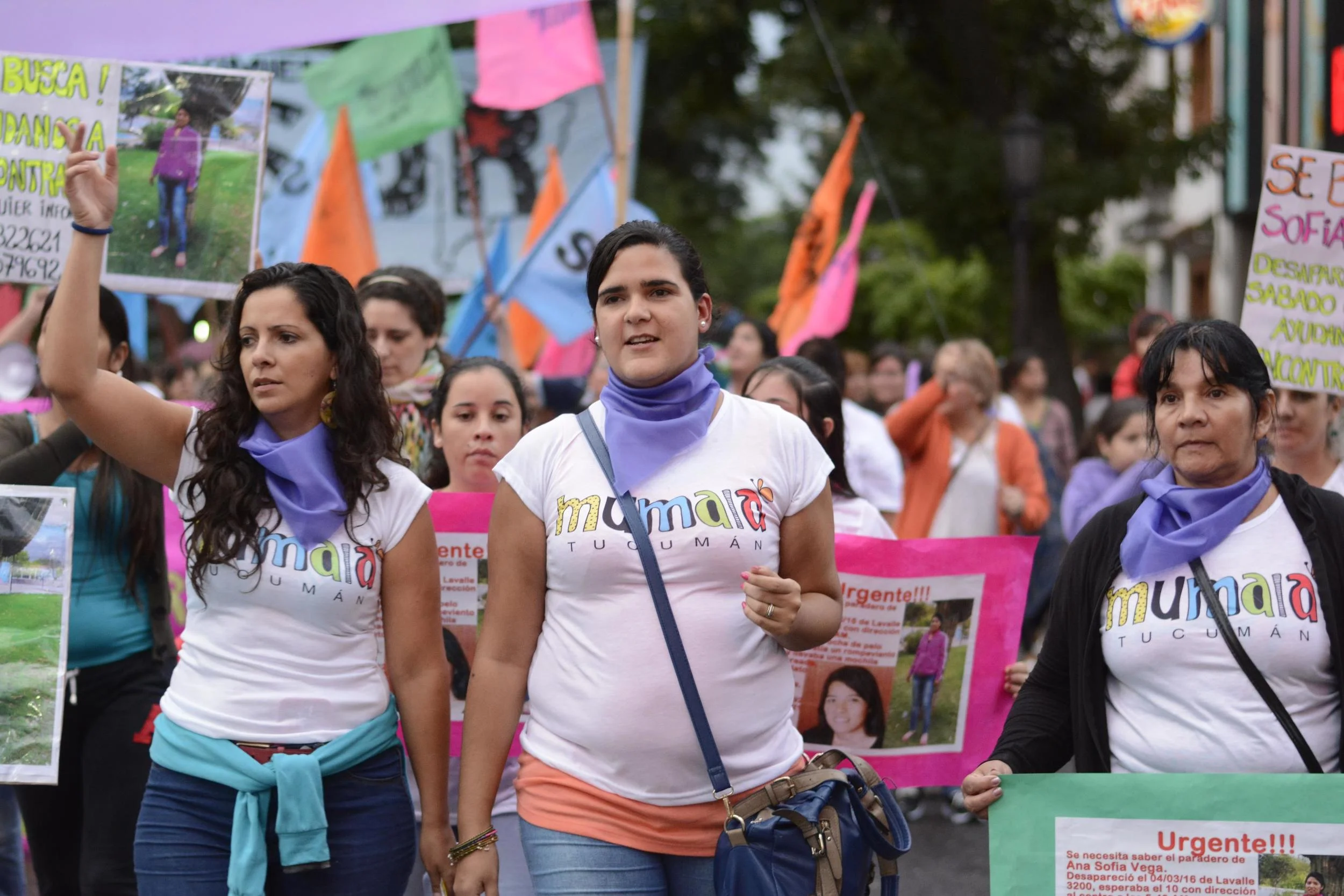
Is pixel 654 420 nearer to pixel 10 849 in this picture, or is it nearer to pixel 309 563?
pixel 309 563

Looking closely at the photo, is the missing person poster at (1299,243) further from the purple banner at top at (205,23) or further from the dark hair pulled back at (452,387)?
the purple banner at top at (205,23)

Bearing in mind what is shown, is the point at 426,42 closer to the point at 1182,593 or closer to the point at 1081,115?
the point at 1182,593

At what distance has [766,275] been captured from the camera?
42.3 metres

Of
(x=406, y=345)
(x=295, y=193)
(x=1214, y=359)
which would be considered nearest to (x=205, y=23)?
(x=406, y=345)

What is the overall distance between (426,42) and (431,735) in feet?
20.6

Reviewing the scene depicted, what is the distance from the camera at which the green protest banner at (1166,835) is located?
2.95 metres

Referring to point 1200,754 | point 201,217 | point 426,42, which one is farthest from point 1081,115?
point 1200,754

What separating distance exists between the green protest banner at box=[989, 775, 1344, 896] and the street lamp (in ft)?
37.4

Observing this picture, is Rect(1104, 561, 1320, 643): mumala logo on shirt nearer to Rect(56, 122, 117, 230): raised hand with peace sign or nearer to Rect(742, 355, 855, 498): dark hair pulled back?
Rect(742, 355, 855, 498): dark hair pulled back

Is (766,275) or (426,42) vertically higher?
(766,275)

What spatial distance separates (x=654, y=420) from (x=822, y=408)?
61.6 inches

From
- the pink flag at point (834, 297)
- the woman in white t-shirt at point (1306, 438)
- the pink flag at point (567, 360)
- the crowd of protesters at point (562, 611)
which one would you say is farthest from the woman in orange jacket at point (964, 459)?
the crowd of protesters at point (562, 611)

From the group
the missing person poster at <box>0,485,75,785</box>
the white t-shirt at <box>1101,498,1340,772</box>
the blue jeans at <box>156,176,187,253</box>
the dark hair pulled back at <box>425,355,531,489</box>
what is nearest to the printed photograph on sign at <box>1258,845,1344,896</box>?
the white t-shirt at <box>1101,498,1340,772</box>

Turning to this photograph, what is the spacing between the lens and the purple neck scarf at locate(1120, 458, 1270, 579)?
315 centimetres
